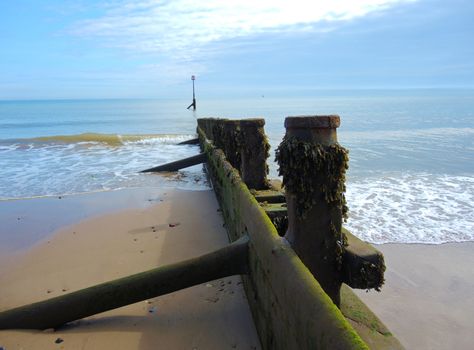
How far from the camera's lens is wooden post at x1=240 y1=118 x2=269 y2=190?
629cm

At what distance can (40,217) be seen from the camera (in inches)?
368

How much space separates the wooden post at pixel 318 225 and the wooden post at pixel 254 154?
2813 mm

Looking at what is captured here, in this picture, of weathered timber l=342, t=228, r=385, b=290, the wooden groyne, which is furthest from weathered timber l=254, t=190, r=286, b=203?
weathered timber l=342, t=228, r=385, b=290

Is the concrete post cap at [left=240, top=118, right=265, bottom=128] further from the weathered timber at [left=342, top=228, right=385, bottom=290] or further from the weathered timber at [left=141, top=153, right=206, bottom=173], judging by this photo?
the weathered timber at [left=141, top=153, right=206, bottom=173]

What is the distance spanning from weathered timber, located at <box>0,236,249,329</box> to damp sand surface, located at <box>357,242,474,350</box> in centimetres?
233

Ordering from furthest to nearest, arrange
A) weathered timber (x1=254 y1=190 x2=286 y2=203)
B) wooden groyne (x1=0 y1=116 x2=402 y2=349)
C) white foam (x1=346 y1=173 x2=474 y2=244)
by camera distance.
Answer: white foam (x1=346 y1=173 x2=474 y2=244)
weathered timber (x1=254 y1=190 x2=286 y2=203)
wooden groyne (x1=0 y1=116 x2=402 y2=349)

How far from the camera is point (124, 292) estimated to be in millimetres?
4406

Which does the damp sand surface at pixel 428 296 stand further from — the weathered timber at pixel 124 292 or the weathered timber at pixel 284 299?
the weathered timber at pixel 124 292

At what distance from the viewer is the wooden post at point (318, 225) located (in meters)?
3.27

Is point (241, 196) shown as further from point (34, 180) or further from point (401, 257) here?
point (34, 180)

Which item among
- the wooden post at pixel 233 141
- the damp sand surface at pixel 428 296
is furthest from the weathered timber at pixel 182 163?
the damp sand surface at pixel 428 296

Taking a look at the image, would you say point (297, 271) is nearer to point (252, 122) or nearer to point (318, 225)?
point (318, 225)

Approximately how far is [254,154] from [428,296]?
323 centimetres

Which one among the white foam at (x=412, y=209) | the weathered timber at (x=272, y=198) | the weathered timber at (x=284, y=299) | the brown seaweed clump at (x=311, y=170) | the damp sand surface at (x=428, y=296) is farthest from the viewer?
the white foam at (x=412, y=209)
